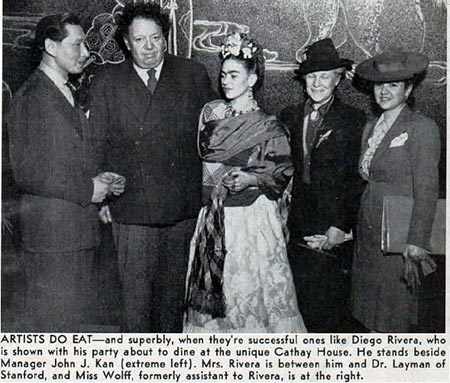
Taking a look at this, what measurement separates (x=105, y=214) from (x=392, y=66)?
1.15 m

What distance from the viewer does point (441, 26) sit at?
286 cm

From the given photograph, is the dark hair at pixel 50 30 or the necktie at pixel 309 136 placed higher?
the dark hair at pixel 50 30

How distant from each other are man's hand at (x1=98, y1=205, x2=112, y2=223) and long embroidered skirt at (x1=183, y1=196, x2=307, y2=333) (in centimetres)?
42

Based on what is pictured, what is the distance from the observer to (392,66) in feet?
9.20

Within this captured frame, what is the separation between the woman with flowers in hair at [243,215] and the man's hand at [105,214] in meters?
0.33

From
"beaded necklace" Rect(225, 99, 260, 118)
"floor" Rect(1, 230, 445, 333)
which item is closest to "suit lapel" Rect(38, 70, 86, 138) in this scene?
"floor" Rect(1, 230, 445, 333)

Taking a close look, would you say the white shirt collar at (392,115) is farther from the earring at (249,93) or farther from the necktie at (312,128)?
the earring at (249,93)

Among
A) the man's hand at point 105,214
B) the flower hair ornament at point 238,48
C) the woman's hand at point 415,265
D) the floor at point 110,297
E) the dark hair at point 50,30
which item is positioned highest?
the dark hair at point 50,30

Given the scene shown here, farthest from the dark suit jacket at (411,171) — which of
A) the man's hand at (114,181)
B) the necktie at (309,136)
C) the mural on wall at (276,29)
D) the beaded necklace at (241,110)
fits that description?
the man's hand at (114,181)

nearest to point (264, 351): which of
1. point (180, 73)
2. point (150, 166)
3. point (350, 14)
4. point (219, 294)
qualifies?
point (219, 294)

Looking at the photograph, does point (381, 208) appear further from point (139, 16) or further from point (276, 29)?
point (139, 16)

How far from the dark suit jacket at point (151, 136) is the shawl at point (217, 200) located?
0.07 metres

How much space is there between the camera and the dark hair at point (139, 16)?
110 inches

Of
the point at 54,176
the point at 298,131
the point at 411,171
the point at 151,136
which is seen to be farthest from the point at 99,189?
the point at 411,171
